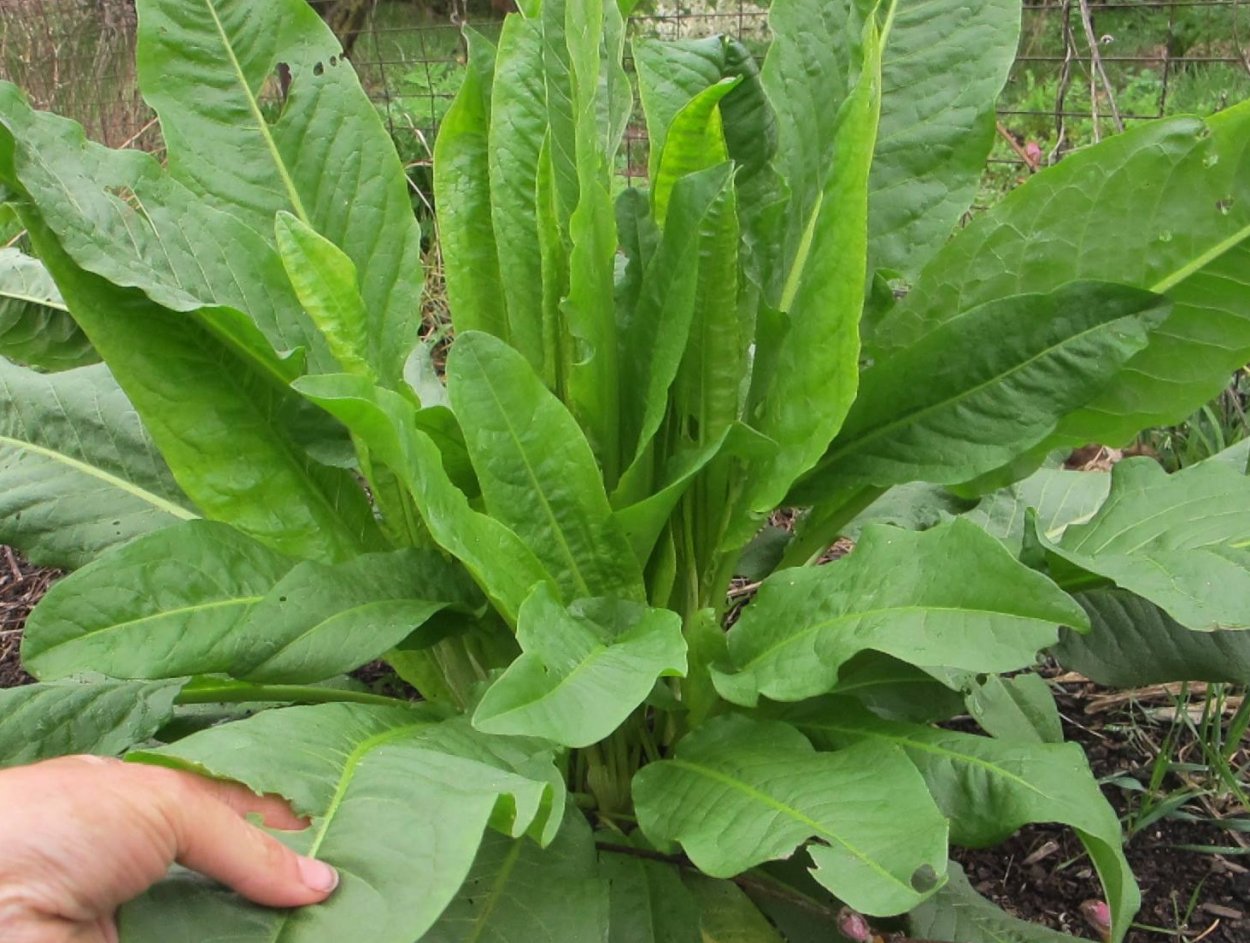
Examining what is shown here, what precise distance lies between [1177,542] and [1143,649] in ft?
0.60

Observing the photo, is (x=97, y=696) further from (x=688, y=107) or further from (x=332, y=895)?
(x=688, y=107)

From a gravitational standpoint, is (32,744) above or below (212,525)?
below

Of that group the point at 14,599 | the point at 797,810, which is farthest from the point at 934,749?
the point at 14,599

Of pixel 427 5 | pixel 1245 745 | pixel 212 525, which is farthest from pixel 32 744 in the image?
pixel 427 5

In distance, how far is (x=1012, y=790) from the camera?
1.02m

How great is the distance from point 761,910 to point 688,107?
2.98ft

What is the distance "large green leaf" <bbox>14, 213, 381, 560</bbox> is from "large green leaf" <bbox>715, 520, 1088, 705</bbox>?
0.55 meters

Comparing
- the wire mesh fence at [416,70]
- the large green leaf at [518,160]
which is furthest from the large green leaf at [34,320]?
the wire mesh fence at [416,70]

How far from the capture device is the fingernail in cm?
78

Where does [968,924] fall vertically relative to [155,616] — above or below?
below

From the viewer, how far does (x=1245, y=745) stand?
1751 mm

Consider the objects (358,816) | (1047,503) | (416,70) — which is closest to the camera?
(358,816)

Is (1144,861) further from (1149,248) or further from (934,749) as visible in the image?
(1149,248)

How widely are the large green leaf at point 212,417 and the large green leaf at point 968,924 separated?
79 cm
